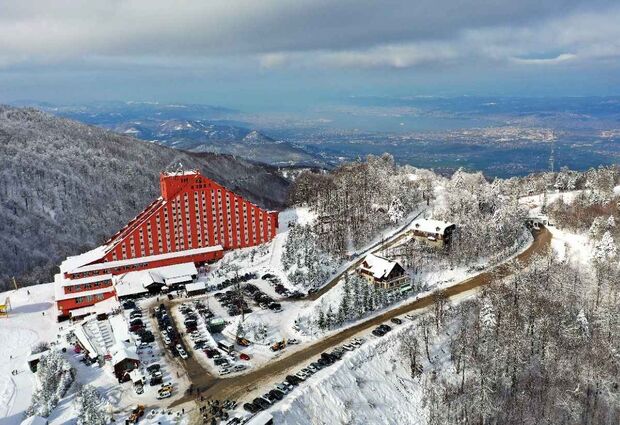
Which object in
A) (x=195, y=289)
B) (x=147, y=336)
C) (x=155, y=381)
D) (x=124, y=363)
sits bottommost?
(x=155, y=381)

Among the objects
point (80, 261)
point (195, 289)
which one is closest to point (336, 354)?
point (195, 289)

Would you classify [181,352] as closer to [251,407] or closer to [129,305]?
[251,407]

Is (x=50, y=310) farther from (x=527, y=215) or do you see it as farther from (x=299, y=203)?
(x=527, y=215)

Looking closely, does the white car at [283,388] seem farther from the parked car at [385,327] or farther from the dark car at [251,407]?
the parked car at [385,327]

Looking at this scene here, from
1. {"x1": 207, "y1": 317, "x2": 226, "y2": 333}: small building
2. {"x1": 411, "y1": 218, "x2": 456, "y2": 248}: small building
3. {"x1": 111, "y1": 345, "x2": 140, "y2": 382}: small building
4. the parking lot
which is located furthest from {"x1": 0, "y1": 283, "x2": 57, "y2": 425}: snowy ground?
{"x1": 411, "y1": 218, "x2": 456, "y2": 248}: small building

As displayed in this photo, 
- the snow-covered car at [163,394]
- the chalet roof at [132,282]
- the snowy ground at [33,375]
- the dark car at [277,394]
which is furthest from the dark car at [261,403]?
Answer: the chalet roof at [132,282]

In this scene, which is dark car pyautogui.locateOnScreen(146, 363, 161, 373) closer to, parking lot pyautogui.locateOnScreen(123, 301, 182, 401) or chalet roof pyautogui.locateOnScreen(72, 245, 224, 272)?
parking lot pyautogui.locateOnScreen(123, 301, 182, 401)
